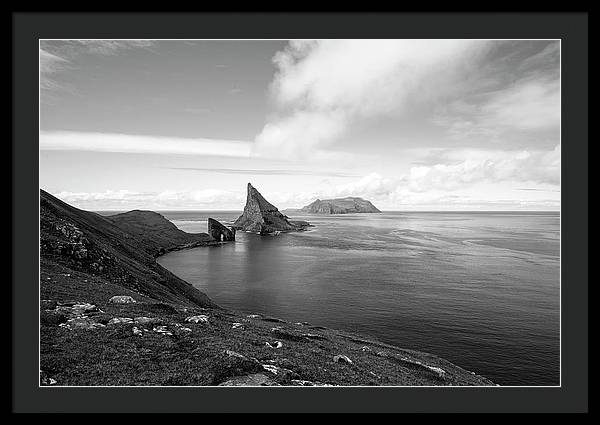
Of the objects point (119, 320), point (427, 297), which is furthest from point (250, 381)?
point (427, 297)

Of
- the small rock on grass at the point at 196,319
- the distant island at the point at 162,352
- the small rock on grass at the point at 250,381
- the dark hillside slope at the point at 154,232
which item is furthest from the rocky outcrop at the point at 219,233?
the small rock on grass at the point at 250,381

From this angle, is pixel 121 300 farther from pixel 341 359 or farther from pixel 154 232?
pixel 154 232

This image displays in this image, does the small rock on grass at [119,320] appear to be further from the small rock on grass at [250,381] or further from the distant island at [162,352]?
the small rock on grass at [250,381]

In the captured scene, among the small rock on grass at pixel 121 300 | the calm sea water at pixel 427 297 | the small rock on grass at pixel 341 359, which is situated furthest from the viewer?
the calm sea water at pixel 427 297

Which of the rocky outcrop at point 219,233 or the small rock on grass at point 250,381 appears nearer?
the small rock on grass at point 250,381

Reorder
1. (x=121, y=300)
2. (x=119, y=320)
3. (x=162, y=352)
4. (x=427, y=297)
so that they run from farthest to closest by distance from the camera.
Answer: (x=427, y=297) < (x=121, y=300) < (x=119, y=320) < (x=162, y=352)

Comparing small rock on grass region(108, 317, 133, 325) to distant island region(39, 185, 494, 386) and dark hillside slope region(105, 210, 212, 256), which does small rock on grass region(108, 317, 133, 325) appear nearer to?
distant island region(39, 185, 494, 386)

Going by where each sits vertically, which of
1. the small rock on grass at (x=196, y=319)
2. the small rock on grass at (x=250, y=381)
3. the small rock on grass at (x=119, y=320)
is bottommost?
the small rock on grass at (x=196, y=319)

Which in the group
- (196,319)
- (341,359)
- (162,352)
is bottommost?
(341,359)

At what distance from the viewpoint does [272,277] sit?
71.6 metres
